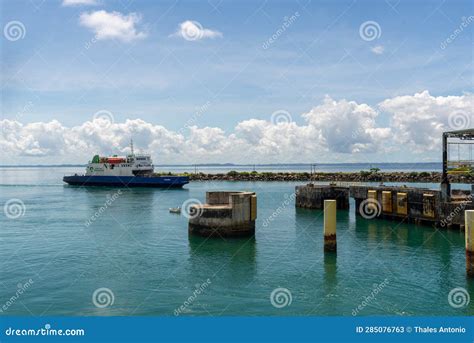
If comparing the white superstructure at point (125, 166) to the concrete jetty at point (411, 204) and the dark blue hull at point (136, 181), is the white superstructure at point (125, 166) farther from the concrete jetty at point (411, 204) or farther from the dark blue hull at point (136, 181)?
the concrete jetty at point (411, 204)

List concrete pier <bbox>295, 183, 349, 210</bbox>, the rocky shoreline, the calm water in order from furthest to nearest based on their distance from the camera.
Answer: the rocky shoreline → concrete pier <bbox>295, 183, 349, 210</bbox> → the calm water

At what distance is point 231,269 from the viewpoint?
2411 cm

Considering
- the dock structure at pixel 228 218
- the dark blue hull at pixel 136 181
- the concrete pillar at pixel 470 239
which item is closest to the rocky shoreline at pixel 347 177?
the dark blue hull at pixel 136 181

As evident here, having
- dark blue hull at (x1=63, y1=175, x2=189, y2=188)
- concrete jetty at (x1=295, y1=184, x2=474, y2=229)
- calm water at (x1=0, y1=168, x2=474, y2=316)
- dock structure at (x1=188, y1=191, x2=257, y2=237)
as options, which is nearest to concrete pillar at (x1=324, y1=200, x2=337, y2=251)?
calm water at (x1=0, y1=168, x2=474, y2=316)

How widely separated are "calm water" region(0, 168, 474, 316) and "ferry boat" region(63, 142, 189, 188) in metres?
53.5

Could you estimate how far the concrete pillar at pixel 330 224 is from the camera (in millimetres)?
25953

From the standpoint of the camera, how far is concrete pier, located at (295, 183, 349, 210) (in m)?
51.8

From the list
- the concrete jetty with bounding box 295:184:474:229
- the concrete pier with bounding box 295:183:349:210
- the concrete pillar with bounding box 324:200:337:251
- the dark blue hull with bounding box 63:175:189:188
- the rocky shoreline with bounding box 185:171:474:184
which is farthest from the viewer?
the rocky shoreline with bounding box 185:171:474:184

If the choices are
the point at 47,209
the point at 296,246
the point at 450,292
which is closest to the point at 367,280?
the point at 450,292

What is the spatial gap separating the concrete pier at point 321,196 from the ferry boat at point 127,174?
149 ft

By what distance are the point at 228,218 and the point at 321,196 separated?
23.5 metres

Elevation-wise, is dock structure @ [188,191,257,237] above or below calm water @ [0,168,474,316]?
above

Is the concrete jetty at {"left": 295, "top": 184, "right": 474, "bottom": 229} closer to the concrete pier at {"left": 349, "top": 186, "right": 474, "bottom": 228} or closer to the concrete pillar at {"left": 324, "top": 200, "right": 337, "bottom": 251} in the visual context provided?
the concrete pier at {"left": 349, "top": 186, "right": 474, "bottom": 228}

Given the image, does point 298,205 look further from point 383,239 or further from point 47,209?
point 47,209
